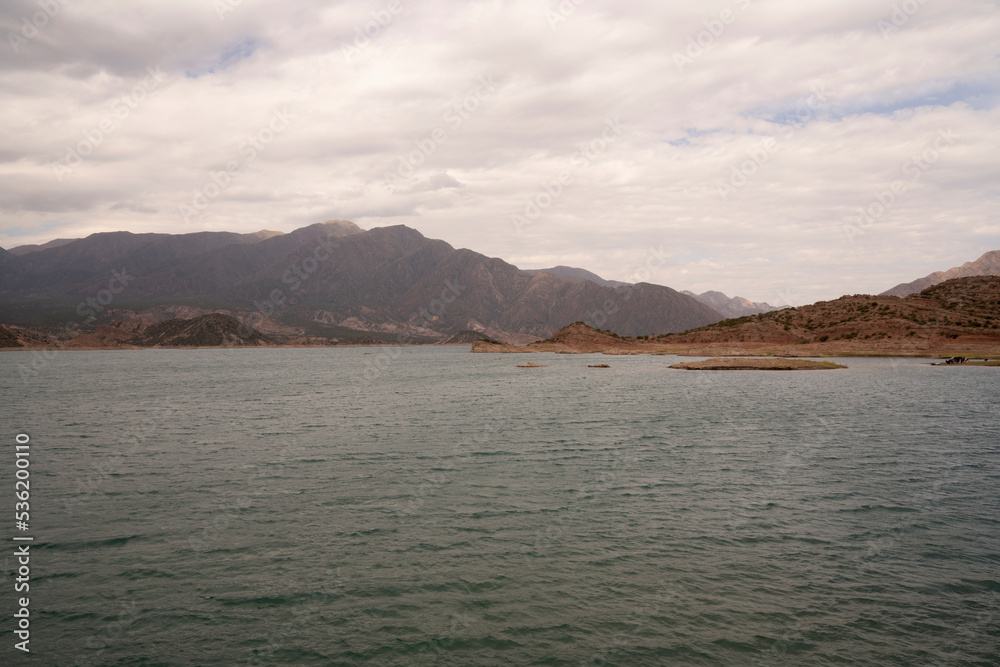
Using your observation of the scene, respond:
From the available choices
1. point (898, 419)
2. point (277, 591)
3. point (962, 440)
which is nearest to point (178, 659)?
point (277, 591)

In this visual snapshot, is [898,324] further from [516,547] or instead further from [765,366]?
[516,547]

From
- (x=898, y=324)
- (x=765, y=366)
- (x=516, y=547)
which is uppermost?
(x=898, y=324)

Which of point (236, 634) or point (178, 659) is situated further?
point (236, 634)

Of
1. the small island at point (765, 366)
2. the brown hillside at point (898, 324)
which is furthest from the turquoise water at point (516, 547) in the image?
the brown hillside at point (898, 324)

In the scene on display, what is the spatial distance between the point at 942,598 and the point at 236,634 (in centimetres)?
1898

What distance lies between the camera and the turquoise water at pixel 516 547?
12453 mm

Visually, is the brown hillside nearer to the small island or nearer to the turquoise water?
the small island

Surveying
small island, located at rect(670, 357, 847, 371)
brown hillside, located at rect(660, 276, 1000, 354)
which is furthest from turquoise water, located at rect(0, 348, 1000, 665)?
brown hillside, located at rect(660, 276, 1000, 354)

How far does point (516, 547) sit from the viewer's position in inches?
711

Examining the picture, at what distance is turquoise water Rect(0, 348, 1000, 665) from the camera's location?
1245 centimetres

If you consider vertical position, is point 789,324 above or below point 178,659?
above

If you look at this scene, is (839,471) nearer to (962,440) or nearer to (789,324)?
(962,440)

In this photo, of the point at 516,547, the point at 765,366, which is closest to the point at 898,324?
the point at 765,366

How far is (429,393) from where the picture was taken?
243 ft
